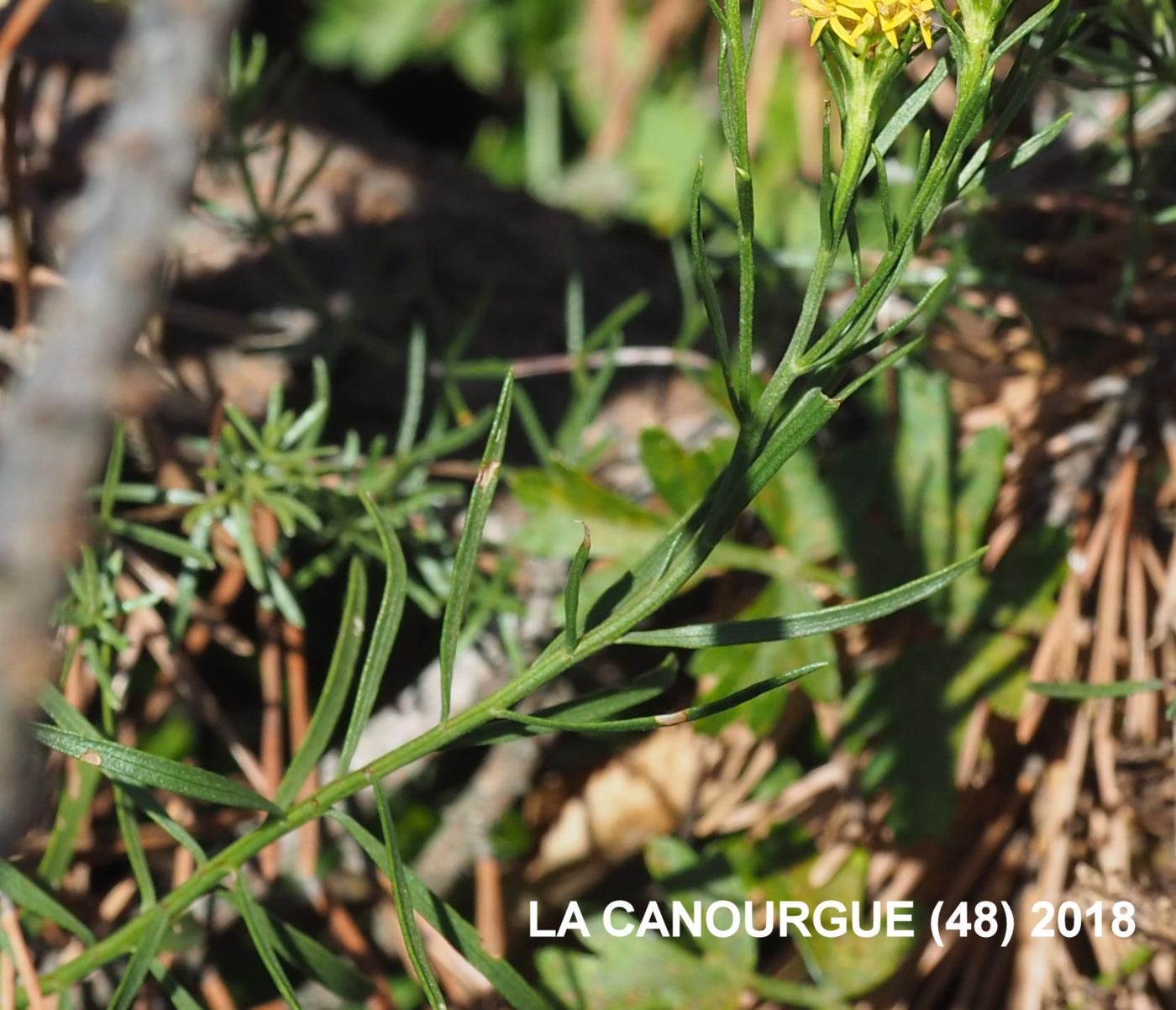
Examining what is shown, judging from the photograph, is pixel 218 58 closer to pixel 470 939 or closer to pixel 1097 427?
pixel 470 939

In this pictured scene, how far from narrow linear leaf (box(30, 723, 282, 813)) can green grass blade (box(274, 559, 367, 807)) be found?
4 cm

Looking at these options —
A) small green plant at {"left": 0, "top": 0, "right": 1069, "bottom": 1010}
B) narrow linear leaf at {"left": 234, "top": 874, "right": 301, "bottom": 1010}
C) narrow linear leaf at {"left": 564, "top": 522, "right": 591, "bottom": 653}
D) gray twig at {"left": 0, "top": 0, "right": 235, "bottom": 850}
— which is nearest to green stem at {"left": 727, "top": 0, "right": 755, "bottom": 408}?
small green plant at {"left": 0, "top": 0, "right": 1069, "bottom": 1010}

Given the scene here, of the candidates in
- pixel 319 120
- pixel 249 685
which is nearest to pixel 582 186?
pixel 319 120

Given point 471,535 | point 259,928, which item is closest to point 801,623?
point 471,535

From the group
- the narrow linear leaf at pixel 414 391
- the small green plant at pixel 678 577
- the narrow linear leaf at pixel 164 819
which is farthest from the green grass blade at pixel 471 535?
the narrow linear leaf at pixel 414 391

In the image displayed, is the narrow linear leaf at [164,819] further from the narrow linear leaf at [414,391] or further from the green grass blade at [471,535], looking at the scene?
the narrow linear leaf at [414,391]

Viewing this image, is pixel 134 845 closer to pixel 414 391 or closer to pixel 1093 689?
pixel 414 391

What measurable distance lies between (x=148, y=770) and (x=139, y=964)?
0.41ft

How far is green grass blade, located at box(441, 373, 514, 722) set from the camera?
2.39 ft

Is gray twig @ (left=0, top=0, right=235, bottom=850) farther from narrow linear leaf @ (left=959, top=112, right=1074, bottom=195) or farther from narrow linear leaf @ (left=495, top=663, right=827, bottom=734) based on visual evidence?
narrow linear leaf @ (left=959, top=112, right=1074, bottom=195)

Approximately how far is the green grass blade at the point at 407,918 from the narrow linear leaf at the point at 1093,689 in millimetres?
603

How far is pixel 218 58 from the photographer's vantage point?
542 mm

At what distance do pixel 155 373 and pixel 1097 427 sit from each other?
94 centimetres

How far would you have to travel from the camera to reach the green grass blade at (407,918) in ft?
2.23
